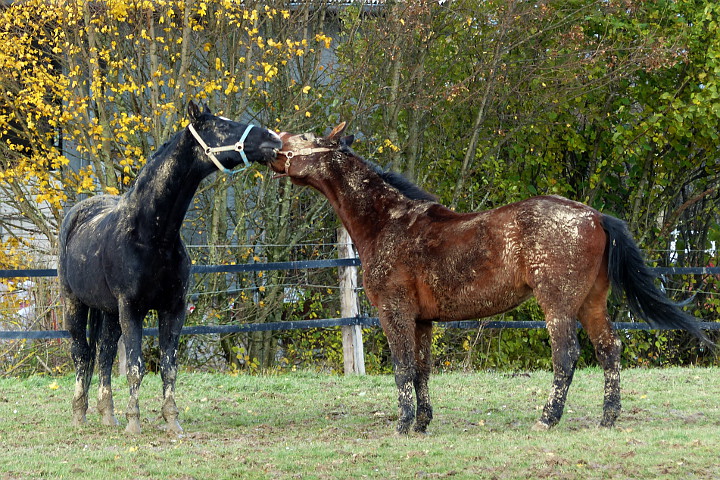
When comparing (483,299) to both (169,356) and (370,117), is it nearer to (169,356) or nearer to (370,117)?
(169,356)

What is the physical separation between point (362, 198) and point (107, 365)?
261 cm

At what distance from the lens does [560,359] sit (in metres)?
6.14

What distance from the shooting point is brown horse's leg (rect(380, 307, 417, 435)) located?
635 cm

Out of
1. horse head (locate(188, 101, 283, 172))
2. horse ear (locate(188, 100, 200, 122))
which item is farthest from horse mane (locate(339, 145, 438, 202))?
horse ear (locate(188, 100, 200, 122))

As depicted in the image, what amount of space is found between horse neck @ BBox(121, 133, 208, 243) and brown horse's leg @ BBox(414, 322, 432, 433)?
198cm

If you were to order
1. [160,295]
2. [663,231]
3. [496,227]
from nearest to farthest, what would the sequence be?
1. [496,227]
2. [160,295]
3. [663,231]

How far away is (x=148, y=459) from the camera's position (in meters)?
5.66

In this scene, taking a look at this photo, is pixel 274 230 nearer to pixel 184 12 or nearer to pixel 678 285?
pixel 184 12

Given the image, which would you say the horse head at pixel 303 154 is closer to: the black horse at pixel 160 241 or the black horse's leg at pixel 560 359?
the black horse at pixel 160 241

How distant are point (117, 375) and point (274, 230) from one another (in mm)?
3134

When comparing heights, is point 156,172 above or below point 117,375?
above

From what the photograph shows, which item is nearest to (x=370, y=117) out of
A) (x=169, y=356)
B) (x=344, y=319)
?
(x=344, y=319)

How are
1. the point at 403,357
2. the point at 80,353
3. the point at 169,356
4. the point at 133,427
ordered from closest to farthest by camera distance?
the point at 403,357 → the point at 133,427 → the point at 169,356 → the point at 80,353

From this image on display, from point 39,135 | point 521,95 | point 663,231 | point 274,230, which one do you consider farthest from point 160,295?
point 663,231
